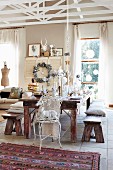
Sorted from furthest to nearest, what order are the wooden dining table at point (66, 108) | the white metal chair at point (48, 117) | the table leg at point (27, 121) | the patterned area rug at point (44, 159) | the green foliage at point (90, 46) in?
the green foliage at point (90, 46) < the table leg at point (27, 121) < the wooden dining table at point (66, 108) < the white metal chair at point (48, 117) < the patterned area rug at point (44, 159)

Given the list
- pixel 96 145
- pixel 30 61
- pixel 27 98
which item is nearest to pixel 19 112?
pixel 27 98

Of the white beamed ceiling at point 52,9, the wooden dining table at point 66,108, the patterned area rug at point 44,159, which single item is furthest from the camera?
the white beamed ceiling at point 52,9

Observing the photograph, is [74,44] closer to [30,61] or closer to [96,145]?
[30,61]

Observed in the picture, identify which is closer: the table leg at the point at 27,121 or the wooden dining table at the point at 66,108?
the wooden dining table at the point at 66,108

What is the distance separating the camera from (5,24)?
27.7ft

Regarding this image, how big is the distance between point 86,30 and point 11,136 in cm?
567

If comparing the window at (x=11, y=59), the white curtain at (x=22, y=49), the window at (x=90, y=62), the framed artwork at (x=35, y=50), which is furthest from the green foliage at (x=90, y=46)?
the window at (x=11, y=59)

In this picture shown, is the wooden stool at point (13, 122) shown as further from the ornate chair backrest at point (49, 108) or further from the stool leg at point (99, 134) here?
the stool leg at point (99, 134)

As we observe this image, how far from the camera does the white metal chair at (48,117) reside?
3529mm

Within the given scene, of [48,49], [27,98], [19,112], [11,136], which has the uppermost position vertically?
[48,49]

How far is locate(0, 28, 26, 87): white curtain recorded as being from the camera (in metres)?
9.18

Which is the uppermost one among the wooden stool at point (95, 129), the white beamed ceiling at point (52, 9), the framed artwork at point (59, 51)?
the white beamed ceiling at point (52, 9)

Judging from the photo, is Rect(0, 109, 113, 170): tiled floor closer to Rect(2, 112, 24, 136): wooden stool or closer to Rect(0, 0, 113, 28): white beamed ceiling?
Rect(2, 112, 24, 136): wooden stool

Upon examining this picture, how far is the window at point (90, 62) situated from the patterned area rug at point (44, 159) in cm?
560
